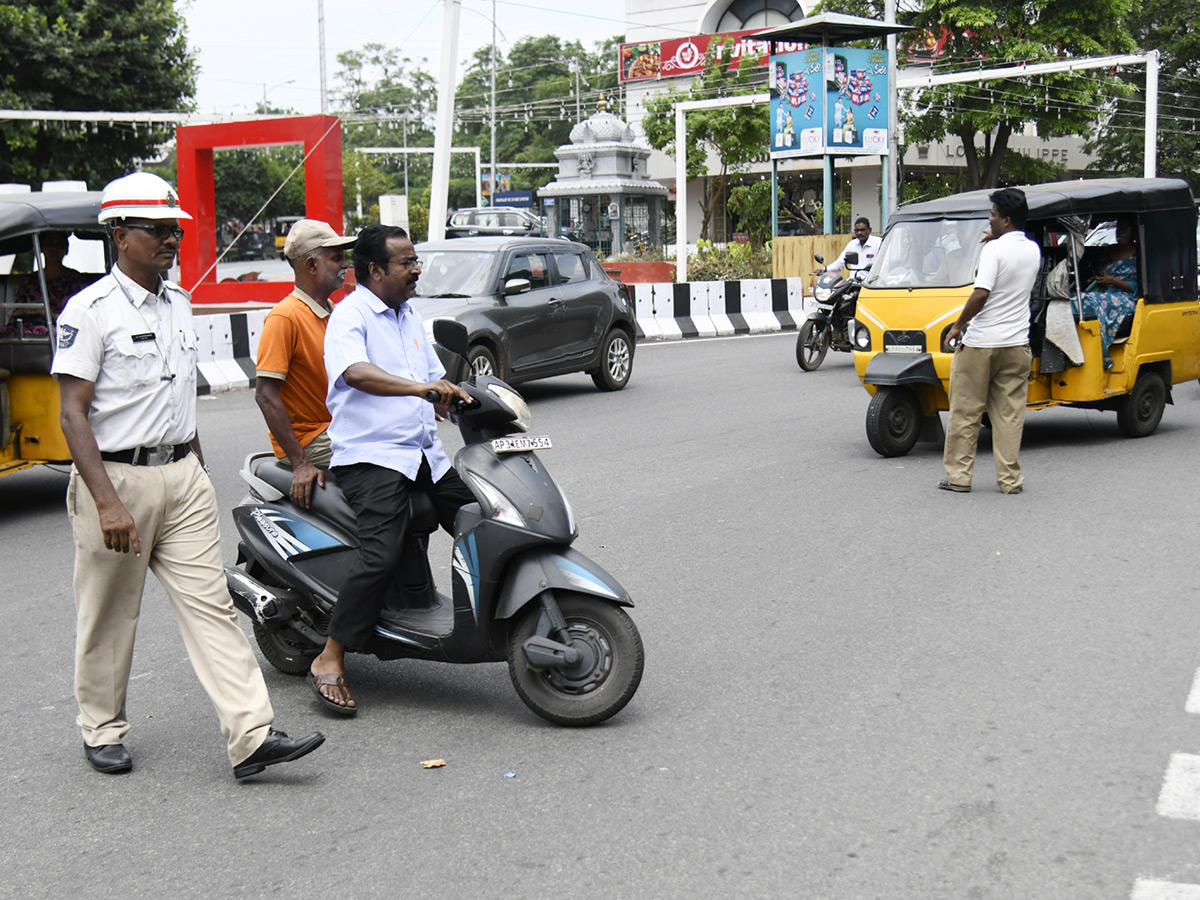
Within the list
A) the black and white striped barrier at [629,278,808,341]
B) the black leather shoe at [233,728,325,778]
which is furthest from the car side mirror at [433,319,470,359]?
the black and white striped barrier at [629,278,808,341]

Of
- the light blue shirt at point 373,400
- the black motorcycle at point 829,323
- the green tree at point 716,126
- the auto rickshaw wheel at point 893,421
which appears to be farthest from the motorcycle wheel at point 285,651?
the green tree at point 716,126

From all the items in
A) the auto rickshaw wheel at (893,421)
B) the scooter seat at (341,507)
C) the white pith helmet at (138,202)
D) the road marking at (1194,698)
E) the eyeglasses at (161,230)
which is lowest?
the road marking at (1194,698)

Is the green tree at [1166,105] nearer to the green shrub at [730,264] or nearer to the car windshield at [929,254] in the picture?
the green shrub at [730,264]

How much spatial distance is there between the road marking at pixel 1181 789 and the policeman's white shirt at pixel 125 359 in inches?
130

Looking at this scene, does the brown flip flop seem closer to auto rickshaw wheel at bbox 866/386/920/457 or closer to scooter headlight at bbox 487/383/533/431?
scooter headlight at bbox 487/383/533/431

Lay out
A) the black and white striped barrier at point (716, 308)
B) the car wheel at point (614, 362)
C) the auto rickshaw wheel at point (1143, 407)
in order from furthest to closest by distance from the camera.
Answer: the black and white striped barrier at point (716, 308)
the car wheel at point (614, 362)
the auto rickshaw wheel at point (1143, 407)

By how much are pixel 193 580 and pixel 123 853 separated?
89 centimetres

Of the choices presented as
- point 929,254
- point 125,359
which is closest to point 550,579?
point 125,359

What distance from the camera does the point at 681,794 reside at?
4254 mm

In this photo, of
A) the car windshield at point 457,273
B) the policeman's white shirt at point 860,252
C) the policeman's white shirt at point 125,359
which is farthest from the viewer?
the policeman's white shirt at point 860,252

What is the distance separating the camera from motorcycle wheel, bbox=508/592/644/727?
4.79 meters

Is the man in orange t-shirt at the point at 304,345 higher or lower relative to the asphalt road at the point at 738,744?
higher

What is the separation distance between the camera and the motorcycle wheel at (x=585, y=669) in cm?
479

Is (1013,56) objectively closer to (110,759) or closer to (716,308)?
(716,308)
